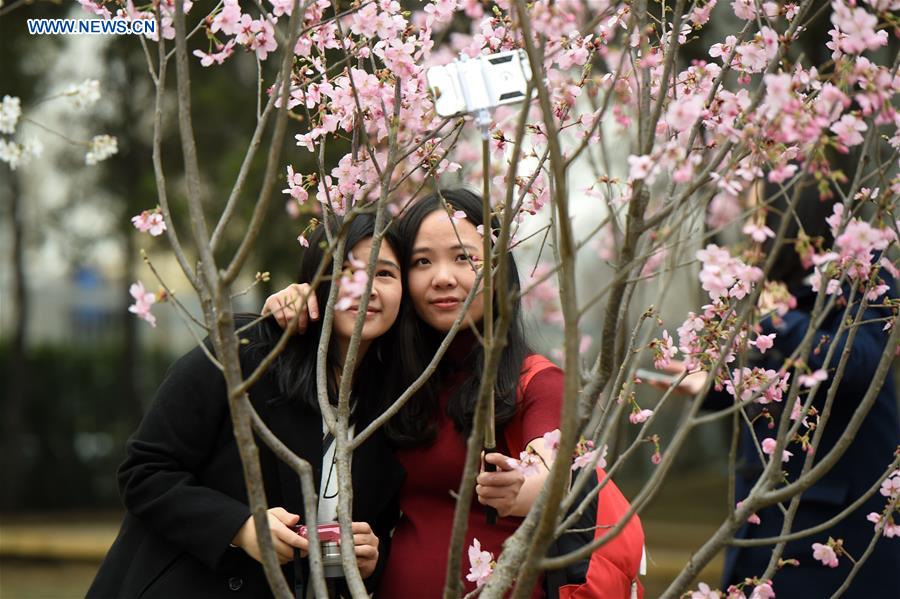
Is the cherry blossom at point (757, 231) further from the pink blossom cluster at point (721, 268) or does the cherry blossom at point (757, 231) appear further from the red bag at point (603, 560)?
the red bag at point (603, 560)

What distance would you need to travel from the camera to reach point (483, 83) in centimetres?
180

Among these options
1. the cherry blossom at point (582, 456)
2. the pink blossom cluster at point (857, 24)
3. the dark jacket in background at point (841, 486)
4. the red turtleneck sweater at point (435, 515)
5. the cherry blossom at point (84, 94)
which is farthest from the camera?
the dark jacket in background at point (841, 486)

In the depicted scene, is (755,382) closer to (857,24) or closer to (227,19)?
(857,24)

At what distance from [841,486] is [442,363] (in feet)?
4.10

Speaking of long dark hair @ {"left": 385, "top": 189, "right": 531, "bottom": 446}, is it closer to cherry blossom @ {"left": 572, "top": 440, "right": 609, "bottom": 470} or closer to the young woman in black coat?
the young woman in black coat

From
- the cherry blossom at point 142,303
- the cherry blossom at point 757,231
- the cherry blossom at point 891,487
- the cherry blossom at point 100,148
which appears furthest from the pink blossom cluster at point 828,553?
the cherry blossom at point 100,148

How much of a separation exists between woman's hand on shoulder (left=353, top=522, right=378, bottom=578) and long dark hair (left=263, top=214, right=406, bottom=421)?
1.00ft

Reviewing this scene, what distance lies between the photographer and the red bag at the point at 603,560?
2334 mm

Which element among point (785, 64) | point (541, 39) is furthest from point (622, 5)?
point (541, 39)

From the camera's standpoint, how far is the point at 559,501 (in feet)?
5.43

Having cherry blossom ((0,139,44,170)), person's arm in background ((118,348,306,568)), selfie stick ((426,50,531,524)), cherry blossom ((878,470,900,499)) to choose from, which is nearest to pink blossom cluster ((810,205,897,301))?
cherry blossom ((878,470,900,499))

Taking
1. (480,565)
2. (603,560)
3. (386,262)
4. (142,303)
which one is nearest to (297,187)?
(386,262)

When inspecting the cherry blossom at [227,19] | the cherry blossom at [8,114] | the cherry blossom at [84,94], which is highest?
the cherry blossom at [227,19]

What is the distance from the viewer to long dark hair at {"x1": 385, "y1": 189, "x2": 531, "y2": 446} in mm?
2588
